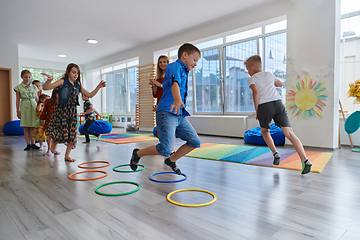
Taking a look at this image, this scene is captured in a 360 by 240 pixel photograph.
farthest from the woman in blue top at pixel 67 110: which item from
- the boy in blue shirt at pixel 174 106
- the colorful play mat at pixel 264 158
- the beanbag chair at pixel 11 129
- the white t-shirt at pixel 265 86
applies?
the beanbag chair at pixel 11 129

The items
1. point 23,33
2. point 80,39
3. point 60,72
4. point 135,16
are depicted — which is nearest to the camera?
point 135,16

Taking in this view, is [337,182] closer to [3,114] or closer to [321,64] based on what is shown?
[321,64]

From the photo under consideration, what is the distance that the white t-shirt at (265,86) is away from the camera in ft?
8.29

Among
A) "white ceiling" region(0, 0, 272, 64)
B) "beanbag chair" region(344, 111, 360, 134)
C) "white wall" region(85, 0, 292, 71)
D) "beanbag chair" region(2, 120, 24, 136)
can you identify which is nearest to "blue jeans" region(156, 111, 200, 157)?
"beanbag chair" region(344, 111, 360, 134)

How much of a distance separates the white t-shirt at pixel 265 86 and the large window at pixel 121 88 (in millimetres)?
7384

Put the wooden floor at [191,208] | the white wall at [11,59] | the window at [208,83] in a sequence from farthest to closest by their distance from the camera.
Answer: the white wall at [11,59] → the window at [208,83] → the wooden floor at [191,208]

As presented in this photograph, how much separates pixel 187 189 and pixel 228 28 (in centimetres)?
471

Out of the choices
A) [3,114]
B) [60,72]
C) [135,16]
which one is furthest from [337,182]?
[60,72]

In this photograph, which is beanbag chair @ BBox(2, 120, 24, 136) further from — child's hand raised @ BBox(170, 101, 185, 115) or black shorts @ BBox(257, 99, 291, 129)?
black shorts @ BBox(257, 99, 291, 129)

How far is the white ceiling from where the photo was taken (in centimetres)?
487

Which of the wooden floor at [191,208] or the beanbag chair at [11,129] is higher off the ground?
the beanbag chair at [11,129]

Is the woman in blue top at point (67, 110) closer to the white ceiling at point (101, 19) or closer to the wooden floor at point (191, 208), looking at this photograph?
the wooden floor at point (191, 208)

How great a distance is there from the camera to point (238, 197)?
174 centimetres

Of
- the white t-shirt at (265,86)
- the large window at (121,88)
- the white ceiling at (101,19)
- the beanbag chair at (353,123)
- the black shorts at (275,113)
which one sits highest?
the white ceiling at (101,19)
